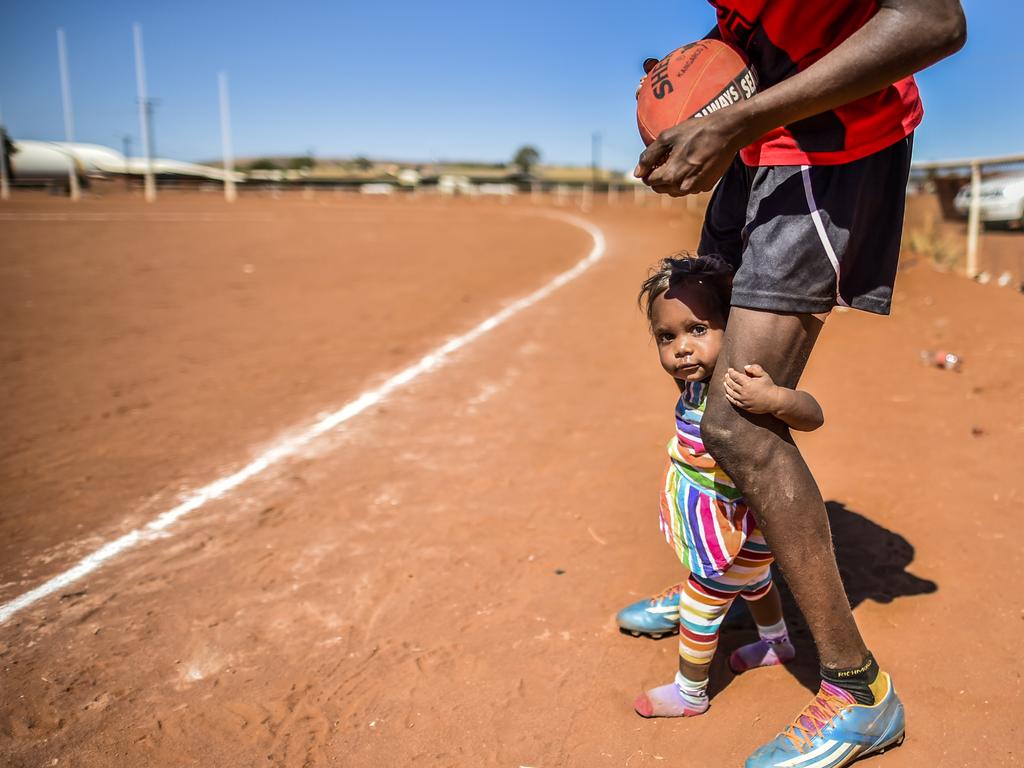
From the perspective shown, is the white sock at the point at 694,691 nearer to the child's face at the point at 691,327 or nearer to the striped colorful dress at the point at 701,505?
the striped colorful dress at the point at 701,505

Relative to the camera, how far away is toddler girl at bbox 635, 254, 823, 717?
2123 mm

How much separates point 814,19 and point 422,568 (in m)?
2.46

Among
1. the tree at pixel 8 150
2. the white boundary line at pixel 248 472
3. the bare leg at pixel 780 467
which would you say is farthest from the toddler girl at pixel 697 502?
the tree at pixel 8 150

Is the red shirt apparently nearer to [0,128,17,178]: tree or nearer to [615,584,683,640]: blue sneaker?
[615,584,683,640]: blue sneaker

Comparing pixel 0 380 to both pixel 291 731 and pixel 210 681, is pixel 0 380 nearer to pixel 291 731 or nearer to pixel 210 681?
pixel 210 681

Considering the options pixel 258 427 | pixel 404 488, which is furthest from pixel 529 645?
pixel 258 427

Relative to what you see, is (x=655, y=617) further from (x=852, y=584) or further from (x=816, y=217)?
(x=816, y=217)

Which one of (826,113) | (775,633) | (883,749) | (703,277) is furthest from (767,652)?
(826,113)

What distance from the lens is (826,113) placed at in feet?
5.93

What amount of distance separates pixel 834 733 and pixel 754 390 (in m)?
0.96

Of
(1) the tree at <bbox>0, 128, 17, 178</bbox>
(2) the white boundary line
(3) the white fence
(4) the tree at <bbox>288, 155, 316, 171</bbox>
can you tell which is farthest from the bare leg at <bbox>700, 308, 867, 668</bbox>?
(4) the tree at <bbox>288, 155, 316, 171</bbox>

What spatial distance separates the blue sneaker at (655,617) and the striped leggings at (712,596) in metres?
0.39

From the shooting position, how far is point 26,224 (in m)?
19.3

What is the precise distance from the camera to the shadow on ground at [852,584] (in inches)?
99.6
